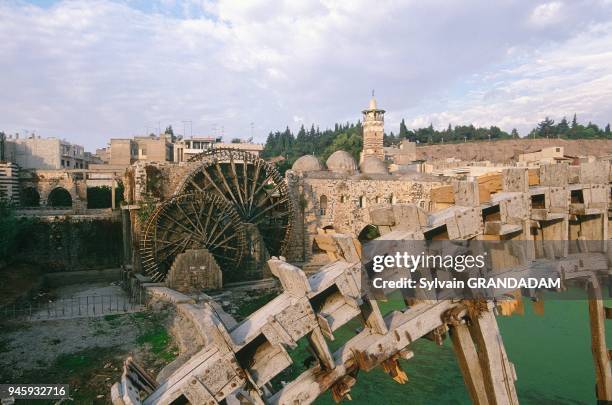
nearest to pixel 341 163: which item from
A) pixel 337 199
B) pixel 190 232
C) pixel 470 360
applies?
pixel 337 199

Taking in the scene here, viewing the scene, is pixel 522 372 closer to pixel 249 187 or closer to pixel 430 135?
pixel 249 187

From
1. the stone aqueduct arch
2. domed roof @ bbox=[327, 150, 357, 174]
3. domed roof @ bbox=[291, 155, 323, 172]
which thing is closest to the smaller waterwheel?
domed roof @ bbox=[291, 155, 323, 172]

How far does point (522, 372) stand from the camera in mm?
10312

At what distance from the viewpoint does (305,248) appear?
78.1ft

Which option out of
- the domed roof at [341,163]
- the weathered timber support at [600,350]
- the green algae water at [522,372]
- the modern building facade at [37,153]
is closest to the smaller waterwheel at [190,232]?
the green algae water at [522,372]

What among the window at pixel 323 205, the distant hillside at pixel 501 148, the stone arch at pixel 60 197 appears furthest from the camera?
the distant hillside at pixel 501 148

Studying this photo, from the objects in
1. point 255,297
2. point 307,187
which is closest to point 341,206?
point 307,187

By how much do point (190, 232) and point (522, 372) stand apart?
468 inches

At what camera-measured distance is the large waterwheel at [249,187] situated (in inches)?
748

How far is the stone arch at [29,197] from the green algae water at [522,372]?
987 inches

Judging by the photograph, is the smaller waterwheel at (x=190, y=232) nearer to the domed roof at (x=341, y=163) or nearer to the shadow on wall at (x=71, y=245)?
the shadow on wall at (x=71, y=245)

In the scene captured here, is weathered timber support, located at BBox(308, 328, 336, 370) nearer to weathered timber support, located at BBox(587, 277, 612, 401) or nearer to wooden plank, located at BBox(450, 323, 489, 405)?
wooden plank, located at BBox(450, 323, 489, 405)

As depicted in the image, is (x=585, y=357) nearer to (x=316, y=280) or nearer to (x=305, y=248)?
(x=316, y=280)

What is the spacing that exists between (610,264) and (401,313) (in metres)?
3.47
